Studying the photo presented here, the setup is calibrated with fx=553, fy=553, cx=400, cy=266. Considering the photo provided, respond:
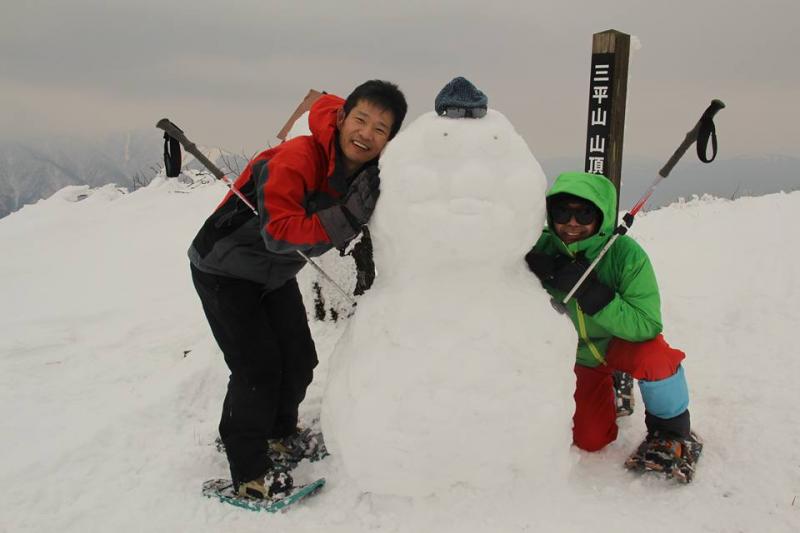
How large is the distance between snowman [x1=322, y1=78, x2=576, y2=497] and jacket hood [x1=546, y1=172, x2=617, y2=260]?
28cm

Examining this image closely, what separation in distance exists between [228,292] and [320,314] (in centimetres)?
147

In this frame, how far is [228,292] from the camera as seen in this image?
7.15 feet

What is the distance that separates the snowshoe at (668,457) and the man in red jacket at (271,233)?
1.45 m

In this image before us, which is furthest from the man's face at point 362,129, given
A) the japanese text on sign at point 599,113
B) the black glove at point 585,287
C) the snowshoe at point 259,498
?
the japanese text on sign at point 599,113

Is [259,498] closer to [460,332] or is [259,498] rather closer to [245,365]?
[245,365]

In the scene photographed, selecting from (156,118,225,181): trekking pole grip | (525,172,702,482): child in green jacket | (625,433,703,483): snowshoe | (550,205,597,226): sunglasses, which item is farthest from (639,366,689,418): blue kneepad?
(156,118,225,181): trekking pole grip

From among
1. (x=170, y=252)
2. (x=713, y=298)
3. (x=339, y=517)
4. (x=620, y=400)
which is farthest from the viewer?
(x=170, y=252)

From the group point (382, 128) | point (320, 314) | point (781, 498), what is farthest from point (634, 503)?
point (320, 314)

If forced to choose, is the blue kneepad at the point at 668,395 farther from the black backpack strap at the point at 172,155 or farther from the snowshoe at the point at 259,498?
the black backpack strap at the point at 172,155

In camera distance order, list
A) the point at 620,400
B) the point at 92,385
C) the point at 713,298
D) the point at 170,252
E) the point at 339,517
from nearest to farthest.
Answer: the point at 339,517, the point at 620,400, the point at 92,385, the point at 713,298, the point at 170,252

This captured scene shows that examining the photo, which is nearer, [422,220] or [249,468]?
[422,220]

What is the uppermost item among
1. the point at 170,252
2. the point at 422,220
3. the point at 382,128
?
the point at 382,128

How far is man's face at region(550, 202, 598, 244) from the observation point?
2260 millimetres

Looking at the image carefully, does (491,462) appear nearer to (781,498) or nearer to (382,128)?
(781,498)
